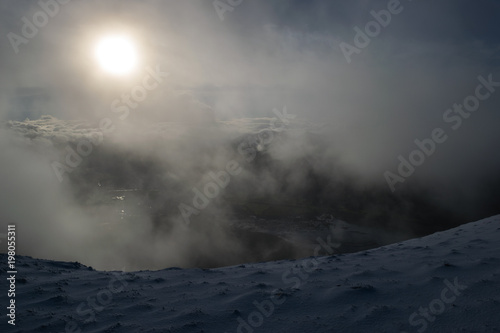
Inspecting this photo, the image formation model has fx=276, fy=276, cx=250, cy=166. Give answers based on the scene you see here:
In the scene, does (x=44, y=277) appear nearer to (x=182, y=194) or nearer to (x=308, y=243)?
(x=308, y=243)

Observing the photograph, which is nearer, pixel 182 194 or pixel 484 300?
pixel 484 300

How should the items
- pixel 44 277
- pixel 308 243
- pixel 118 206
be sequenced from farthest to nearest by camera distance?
pixel 118 206 < pixel 308 243 < pixel 44 277

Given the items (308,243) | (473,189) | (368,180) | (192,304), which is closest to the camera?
(192,304)

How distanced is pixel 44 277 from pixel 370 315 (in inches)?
390

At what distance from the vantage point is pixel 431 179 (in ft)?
385

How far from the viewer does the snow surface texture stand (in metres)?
6.11

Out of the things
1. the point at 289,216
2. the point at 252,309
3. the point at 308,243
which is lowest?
the point at 252,309

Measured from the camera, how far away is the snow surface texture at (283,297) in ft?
20.0

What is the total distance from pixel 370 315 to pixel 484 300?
265 cm

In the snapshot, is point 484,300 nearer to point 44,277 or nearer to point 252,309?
point 252,309

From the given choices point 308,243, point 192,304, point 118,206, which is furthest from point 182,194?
point 192,304

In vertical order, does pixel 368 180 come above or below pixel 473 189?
above

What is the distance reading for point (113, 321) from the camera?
21.9 ft

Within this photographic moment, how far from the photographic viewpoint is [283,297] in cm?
737
